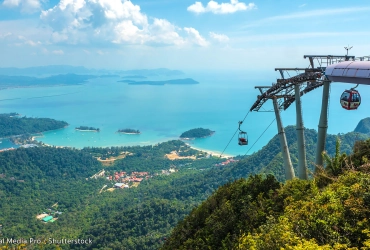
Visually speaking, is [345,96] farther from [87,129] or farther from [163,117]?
[163,117]

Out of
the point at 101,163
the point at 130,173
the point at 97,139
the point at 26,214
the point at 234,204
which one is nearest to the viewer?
the point at 234,204

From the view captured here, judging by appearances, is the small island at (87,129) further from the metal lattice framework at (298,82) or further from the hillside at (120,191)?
the metal lattice framework at (298,82)

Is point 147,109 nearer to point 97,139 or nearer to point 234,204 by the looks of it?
point 97,139

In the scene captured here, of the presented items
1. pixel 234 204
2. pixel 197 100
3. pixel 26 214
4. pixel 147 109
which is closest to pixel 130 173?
pixel 26 214

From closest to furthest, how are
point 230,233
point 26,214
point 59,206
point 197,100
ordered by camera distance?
point 230,233, point 26,214, point 59,206, point 197,100

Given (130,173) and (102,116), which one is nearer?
(130,173)

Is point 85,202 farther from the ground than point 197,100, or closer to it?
closer to it

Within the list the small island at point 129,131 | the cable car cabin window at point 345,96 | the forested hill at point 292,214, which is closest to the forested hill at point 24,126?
the small island at point 129,131

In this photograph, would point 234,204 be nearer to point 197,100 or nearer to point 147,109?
point 147,109
